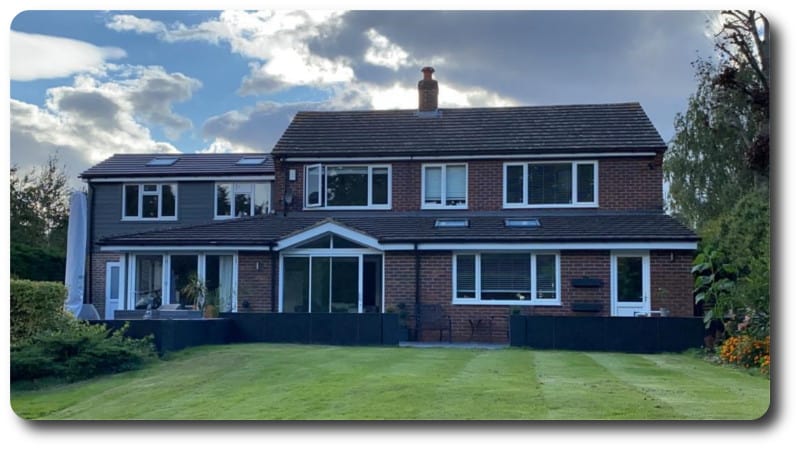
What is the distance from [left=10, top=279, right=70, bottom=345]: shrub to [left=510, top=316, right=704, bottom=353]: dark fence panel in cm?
832

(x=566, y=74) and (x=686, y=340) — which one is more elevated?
(x=566, y=74)

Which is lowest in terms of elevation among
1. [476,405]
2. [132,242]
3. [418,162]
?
[476,405]

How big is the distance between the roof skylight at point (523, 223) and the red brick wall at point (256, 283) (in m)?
5.55

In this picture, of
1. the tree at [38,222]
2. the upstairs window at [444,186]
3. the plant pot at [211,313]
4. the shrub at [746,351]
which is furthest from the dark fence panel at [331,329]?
the shrub at [746,351]

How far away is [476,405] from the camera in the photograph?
11133mm

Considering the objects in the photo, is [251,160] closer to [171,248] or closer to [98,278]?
[98,278]

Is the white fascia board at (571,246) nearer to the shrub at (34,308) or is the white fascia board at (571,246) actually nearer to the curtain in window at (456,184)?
the curtain in window at (456,184)

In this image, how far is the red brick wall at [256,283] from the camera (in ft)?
71.1

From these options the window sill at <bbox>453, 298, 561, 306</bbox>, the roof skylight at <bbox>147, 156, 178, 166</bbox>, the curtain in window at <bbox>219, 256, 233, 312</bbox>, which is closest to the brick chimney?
the window sill at <bbox>453, 298, 561, 306</bbox>

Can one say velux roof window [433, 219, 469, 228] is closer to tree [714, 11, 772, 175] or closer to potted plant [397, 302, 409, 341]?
potted plant [397, 302, 409, 341]

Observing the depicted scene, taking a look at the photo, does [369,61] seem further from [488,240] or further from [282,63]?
[488,240]

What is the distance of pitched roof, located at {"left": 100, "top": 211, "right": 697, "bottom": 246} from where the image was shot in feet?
66.6
